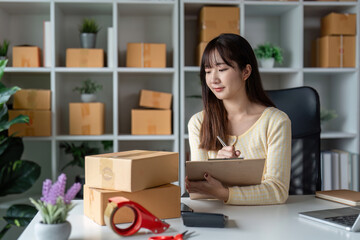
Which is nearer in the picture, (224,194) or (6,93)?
(224,194)

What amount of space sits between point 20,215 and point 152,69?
1199mm

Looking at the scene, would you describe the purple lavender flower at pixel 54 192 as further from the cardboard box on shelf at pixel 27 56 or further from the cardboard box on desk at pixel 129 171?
the cardboard box on shelf at pixel 27 56

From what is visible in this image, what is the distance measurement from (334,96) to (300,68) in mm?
539

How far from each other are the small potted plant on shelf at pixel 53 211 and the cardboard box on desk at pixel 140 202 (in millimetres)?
172

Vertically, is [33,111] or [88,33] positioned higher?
[88,33]

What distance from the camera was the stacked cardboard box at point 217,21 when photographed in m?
2.71

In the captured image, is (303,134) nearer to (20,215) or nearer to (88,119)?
(88,119)

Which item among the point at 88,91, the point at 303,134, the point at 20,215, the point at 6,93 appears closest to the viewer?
the point at 303,134

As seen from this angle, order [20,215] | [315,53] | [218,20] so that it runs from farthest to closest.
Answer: [315,53], [218,20], [20,215]

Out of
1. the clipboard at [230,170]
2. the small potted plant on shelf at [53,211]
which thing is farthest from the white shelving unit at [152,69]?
the small potted plant on shelf at [53,211]

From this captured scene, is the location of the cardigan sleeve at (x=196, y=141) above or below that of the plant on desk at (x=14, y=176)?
above

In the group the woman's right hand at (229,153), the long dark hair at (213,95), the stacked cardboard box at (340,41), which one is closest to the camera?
the woman's right hand at (229,153)

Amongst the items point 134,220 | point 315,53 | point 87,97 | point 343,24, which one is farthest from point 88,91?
point 134,220

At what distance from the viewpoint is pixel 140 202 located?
111cm
